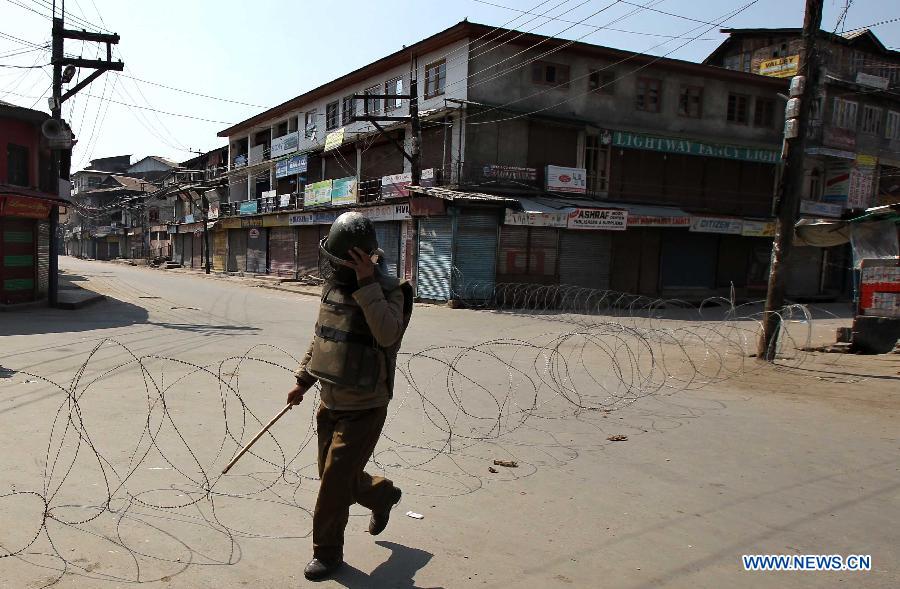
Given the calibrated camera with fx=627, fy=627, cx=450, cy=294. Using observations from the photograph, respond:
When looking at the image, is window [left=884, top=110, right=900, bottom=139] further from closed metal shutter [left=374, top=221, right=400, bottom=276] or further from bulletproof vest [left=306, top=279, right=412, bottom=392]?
bulletproof vest [left=306, top=279, right=412, bottom=392]

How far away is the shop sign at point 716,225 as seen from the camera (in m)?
25.7

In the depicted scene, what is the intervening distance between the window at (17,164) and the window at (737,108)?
90.3 feet

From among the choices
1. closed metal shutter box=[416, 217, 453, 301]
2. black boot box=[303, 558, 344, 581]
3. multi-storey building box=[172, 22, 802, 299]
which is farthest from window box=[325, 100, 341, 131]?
black boot box=[303, 558, 344, 581]

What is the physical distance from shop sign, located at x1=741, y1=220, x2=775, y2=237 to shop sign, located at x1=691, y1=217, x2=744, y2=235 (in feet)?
0.90

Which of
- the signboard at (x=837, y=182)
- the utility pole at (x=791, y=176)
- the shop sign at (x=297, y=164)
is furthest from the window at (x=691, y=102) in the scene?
the shop sign at (x=297, y=164)

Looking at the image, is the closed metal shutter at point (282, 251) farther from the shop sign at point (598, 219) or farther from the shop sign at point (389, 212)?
the shop sign at point (598, 219)

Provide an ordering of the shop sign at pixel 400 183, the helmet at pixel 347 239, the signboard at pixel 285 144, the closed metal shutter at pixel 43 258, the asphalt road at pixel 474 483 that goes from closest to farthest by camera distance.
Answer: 1. the helmet at pixel 347 239
2. the asphalt road at pixel 474 483
3. the closed metal shutter at pixel 43 258
4. the shop sign at pixel 400 183
5. the signboard at pixel 285 144

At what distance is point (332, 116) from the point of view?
108 ft

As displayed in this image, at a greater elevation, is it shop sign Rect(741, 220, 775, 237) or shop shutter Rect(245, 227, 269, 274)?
shop sign Rect(741, 220, 775, 237)

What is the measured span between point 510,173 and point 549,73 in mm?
4588

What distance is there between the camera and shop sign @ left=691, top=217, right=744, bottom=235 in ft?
84.2

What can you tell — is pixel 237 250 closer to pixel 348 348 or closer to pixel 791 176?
pixel 791 176

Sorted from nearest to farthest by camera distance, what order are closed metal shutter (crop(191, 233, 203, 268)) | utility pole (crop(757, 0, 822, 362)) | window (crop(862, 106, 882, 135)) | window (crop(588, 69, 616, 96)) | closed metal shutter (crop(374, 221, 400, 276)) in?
1. utility pole (crop(757, 0, 822, 362))
2. window (crop(588, 69, 616, 96))
3. closed metal shutter (crop(374, 221, 400, 276))
4. window (crop(862, 106, 882, 135))
5. closed metal shutter (crop(191, 233, 203, 268))

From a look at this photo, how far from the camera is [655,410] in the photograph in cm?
731
